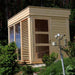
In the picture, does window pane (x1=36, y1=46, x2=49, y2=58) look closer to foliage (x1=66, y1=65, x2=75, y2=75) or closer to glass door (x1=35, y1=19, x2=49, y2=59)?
glass door (x1=35, y1=19, x2=49, y2=59)

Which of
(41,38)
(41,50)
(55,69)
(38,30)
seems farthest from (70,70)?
(38,30)

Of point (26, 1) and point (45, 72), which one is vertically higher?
point (26, 1)

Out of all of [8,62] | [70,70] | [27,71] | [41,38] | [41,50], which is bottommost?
[27,71]

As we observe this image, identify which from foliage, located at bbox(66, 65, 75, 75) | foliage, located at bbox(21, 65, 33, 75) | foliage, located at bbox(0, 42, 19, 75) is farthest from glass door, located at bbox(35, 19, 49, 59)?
foliage, located at bbox(66, 65, 75, 75)

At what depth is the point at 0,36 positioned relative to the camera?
14.7 m

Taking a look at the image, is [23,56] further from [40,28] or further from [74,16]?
[74,16]

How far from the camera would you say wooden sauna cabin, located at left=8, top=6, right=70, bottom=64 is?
780 cm

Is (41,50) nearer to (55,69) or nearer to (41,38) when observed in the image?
(41,38)

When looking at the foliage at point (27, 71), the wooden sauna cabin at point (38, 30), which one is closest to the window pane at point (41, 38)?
the wooden sauna cabin at point (38, 30)

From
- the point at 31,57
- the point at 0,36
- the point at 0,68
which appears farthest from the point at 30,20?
the point at 0,36

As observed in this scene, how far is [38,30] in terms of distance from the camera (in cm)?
802

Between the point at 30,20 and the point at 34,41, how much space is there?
0.98 meters

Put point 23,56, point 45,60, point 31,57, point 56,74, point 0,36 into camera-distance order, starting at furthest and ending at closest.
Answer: point 0,36 → point 23,56 → point 31,57 → point 45,60 → point 56,74

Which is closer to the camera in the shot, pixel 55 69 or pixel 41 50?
pixel 55 69
